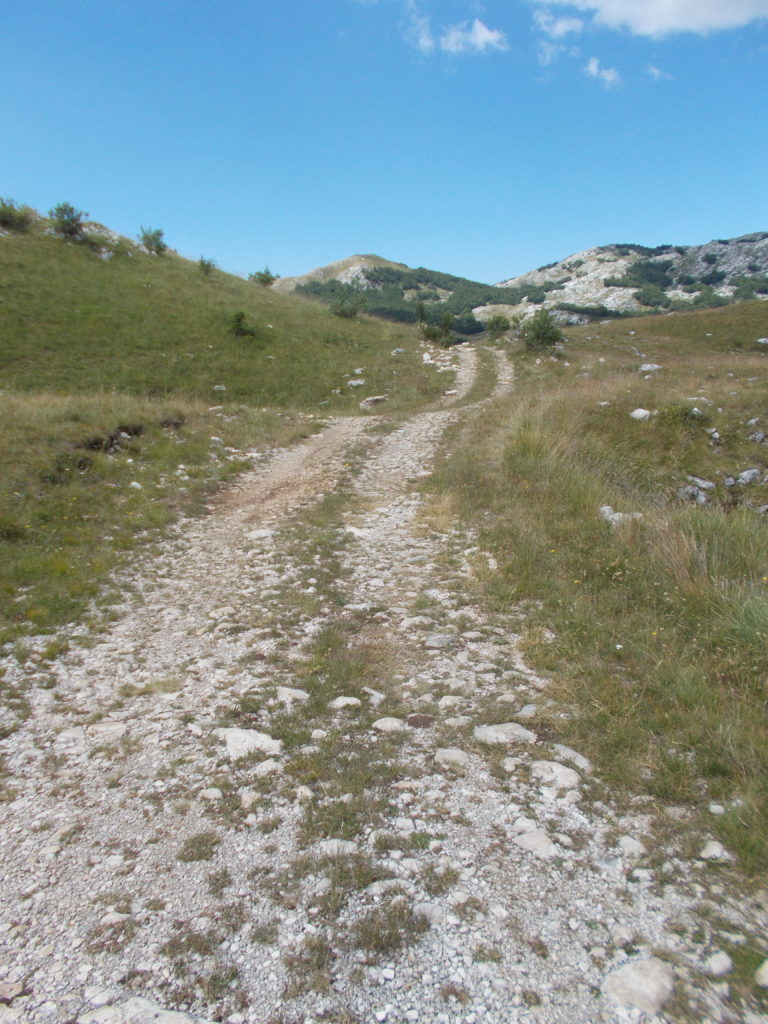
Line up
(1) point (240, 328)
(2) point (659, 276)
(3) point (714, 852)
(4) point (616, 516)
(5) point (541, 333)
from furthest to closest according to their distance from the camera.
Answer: (2) point (659, 276) < (5) point (541, 333) < (1) point (240, 328) < (4) point (616, 516) < (3) point (714, 852)

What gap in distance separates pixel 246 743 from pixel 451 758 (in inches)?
70.7

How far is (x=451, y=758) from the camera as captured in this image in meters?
4.30

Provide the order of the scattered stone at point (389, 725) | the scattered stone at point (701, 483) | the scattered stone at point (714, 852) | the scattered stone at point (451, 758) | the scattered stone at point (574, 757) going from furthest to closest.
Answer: the scattered stone at point (701, 483)
the scattered stone at point (389, 725)
the scattered stone at point (451, 758)
the scattered stone at point (574, 757)
the scattered stone at point (714, 852)

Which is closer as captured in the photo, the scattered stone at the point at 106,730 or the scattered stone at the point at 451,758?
the scattered stone at the point at 451,758

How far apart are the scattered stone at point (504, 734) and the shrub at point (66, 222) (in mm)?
46711

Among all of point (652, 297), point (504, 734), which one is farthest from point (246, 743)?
point (652, 297)

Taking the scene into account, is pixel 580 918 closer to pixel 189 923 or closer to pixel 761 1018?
pixel 761 1018

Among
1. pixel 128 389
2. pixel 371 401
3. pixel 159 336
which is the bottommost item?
pixel 371 401

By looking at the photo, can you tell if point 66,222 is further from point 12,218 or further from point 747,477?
point 747,477

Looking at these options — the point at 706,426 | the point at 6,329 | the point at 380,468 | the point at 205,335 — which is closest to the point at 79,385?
the point at 6,329

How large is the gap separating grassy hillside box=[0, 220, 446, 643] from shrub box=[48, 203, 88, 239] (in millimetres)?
1212

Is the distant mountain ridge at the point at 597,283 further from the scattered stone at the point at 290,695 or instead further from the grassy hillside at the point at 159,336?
the scattered stone at the point at 290,695

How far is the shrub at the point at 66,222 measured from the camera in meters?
38.3

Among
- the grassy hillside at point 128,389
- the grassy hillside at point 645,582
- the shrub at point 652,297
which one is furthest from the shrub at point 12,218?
the shrub at point 652,297
